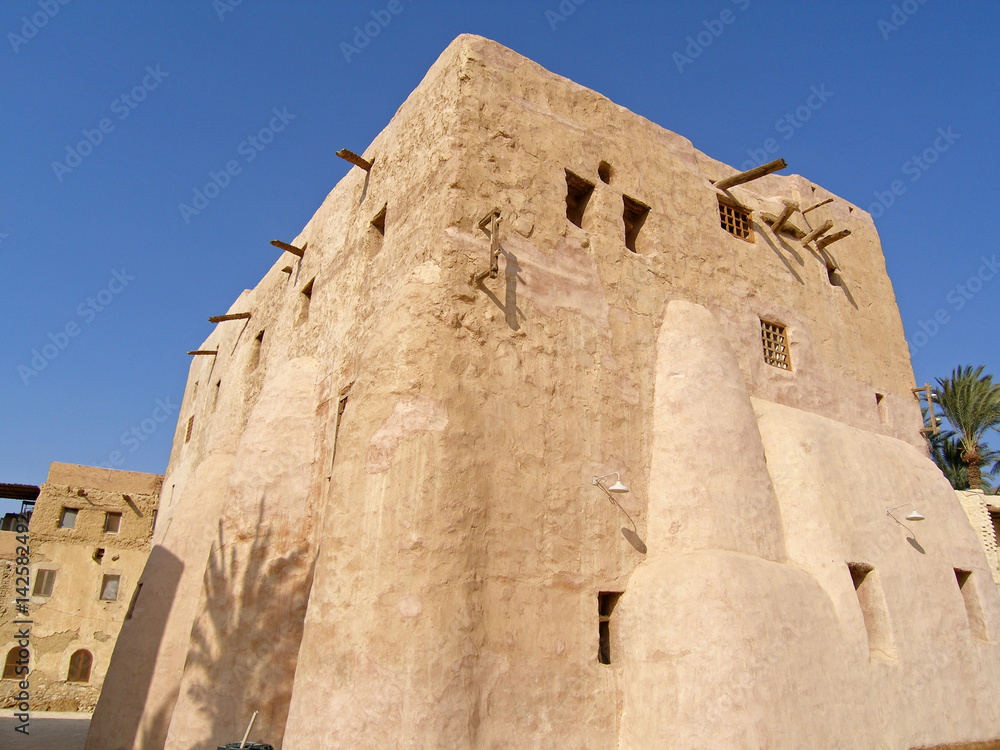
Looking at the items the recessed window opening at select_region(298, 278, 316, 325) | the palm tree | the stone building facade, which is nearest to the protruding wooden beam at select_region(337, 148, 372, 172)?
the stone building facade

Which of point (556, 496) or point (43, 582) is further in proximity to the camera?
point (43, 582)

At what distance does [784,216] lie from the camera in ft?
35.3

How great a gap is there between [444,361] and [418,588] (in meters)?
2.12

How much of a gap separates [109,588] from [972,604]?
20268mm

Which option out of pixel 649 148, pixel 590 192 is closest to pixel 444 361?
pixel 590 192

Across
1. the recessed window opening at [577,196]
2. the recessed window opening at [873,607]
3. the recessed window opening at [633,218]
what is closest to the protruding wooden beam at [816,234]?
the recessed window opening at [633,218]

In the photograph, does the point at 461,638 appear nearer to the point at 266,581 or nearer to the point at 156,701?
the point at 266,581

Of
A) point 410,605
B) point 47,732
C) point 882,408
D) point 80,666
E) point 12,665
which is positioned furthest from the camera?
point 80,666

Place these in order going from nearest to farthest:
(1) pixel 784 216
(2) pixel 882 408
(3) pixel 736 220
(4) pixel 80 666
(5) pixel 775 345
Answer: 1. (5) pixel 775 345
2. (3) pixel 736 220
3. (1) pixel 784 216
4. (2) pixel 882 408
5. (4) pixel 80 666

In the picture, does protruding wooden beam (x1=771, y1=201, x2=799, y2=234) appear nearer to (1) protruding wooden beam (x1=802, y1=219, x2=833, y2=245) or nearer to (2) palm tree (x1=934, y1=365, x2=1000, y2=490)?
(1) protruding wooden beam (x1=802, y1=219, x2=833, y2=245)

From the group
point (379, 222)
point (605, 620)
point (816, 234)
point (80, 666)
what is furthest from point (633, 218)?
point (80, 666)

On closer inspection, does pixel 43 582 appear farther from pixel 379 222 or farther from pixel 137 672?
pixel 379 222

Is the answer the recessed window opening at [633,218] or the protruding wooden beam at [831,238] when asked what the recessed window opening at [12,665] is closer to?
the recessed window opening at [633,218]

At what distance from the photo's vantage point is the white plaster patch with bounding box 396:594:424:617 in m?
5.59
